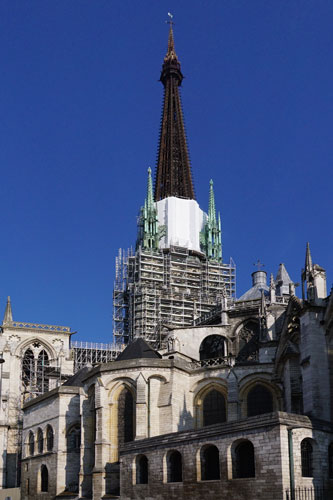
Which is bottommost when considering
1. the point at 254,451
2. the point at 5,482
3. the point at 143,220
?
the point at 5,482

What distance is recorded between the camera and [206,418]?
126 feet

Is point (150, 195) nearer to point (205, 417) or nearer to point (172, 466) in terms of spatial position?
point (205, 417)

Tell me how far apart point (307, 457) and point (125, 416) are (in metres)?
13.7

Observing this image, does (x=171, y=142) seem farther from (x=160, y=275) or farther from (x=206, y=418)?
(x=206, y=418)

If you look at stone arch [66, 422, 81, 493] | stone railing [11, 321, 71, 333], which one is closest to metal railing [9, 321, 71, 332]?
stone railing [11, 321, 71, 333]

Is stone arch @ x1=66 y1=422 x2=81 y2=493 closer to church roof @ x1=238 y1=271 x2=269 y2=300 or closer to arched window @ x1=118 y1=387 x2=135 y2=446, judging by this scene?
arched window @ x1=118 y1=387 x2=135 y2=446

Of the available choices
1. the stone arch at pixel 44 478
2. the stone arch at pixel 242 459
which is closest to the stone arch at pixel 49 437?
the stone arch at pixel 44 478

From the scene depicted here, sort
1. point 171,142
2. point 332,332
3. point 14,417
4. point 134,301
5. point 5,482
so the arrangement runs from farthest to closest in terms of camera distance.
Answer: point 171,142 < point 134,301 < point 14,417 < point 5,482 < point 332,332

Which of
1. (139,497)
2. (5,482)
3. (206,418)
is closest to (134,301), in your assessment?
(5,482)

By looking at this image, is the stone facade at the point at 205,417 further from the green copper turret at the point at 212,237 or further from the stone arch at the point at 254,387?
the green copper turret at the point at 212,237

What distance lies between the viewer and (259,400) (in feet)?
122

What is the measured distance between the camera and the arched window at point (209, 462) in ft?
91.6

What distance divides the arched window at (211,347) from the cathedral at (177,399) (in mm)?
118

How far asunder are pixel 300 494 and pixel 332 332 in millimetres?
7708
